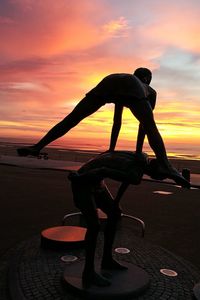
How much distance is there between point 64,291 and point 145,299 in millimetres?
1257

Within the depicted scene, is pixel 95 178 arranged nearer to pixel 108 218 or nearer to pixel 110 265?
pixel 108 218

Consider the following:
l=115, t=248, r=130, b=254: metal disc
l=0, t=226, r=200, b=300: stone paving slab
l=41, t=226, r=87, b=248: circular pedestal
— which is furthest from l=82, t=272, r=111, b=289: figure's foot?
l=115, t=248, r=130, b=254: metal disc

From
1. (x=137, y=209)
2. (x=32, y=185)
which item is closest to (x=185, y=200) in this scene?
(x=137, y=209)

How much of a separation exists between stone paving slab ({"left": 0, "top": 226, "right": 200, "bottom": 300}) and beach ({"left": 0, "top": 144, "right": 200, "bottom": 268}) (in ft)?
1.79

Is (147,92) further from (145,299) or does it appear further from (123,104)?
(145,299)

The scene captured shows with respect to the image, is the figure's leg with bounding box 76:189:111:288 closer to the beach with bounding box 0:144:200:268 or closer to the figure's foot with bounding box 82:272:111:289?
the figure's foot with bounding box 82:272:111:289

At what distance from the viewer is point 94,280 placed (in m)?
5.55

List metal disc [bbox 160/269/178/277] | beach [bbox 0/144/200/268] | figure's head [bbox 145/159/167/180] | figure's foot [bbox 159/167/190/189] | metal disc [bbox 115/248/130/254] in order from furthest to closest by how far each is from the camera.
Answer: beach [bbox 0/144/200/268], metal disc [bbox 115/248/130/254], metal disc [bbox 160/269/178/277], figure's head [bbox 145/159/167/180], figure's foot [bbox 159/167/190/189]

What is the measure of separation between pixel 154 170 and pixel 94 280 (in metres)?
1.99

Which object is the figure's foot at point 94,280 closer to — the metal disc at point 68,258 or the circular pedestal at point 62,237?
the metal disc at point 68,258

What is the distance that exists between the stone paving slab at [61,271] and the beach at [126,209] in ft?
1.79

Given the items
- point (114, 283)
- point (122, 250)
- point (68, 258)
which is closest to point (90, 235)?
point (114, 283)

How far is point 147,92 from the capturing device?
5277 mm

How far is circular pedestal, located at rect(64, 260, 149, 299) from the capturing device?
5223 mm
